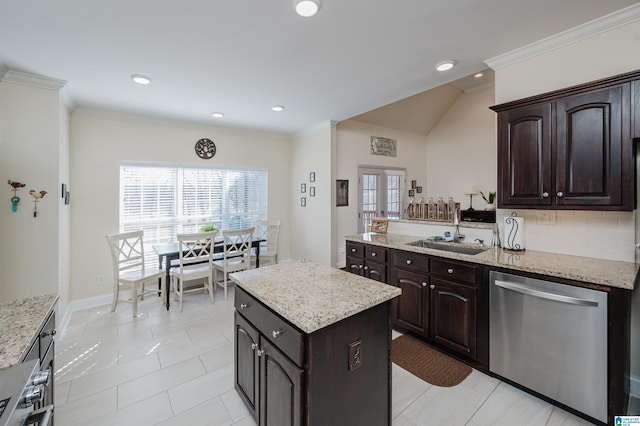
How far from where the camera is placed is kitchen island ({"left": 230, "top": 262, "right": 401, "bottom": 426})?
1.25 meters

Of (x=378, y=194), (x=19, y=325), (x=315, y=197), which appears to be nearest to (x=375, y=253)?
(x=315, y=197)

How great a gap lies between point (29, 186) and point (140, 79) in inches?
60.4

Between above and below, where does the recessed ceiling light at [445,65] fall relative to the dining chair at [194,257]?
above

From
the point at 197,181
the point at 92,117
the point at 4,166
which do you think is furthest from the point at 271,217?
the point at 4,166

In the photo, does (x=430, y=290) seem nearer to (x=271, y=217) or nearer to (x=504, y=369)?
(x=504, y=369)

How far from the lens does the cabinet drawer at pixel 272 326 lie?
1260 millimetres

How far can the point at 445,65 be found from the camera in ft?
8.78

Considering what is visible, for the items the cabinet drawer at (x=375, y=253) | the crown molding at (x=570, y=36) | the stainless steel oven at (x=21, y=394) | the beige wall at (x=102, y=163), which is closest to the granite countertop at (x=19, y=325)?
the stainless steel oven at (x=21, y=394)

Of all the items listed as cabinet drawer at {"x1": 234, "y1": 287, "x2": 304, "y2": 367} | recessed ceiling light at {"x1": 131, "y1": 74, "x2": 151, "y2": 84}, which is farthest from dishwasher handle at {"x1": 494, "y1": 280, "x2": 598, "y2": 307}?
recessed ceiling light at {"x1": 131, "y1": 74, "x2": 151, "y2": 84}

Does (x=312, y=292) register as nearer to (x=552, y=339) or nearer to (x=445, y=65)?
(x=552, y=339)

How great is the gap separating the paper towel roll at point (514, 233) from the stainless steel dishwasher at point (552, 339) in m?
0.55

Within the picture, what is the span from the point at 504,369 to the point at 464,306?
510mm

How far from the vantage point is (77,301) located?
12.2 feet

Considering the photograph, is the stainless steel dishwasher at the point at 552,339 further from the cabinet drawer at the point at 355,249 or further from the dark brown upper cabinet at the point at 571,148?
the cabinet drawer at the point at 355,249
